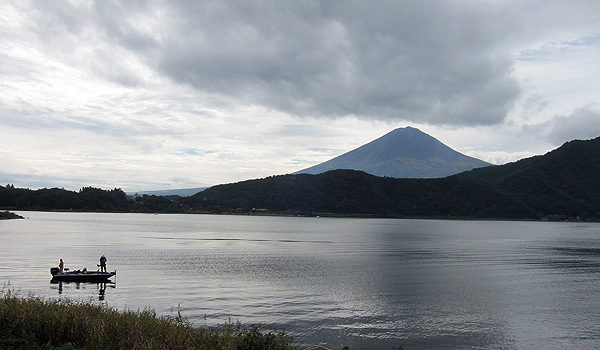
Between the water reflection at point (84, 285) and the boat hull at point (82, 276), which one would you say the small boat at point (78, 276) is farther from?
the water reflection at point (84, 285)

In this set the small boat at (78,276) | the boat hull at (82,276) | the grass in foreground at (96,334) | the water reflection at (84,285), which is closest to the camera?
the grass in foreground at (96,334)

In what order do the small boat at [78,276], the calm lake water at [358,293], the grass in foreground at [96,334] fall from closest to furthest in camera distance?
the grass in foreground at [96,334] < the calm lake water at [358,293] < the small boat at [78,276]

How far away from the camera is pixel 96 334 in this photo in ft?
44.3

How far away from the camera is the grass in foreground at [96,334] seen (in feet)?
43.4

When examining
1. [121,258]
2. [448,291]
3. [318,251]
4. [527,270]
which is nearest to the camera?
[448,291]

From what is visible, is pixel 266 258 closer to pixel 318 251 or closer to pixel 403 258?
pixel 318 251

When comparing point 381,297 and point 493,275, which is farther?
point 493,275

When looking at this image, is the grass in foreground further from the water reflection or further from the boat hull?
the boat hull

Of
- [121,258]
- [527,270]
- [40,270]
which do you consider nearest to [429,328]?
[527,270]

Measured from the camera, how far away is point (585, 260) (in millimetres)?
67562

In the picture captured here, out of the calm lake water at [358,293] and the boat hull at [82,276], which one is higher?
the boat hull at [82,276]

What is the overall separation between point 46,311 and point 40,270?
33302 millimetres

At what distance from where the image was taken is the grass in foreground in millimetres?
13242

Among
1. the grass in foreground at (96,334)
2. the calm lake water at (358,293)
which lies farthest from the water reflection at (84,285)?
the grass in foreground at (96,334)
